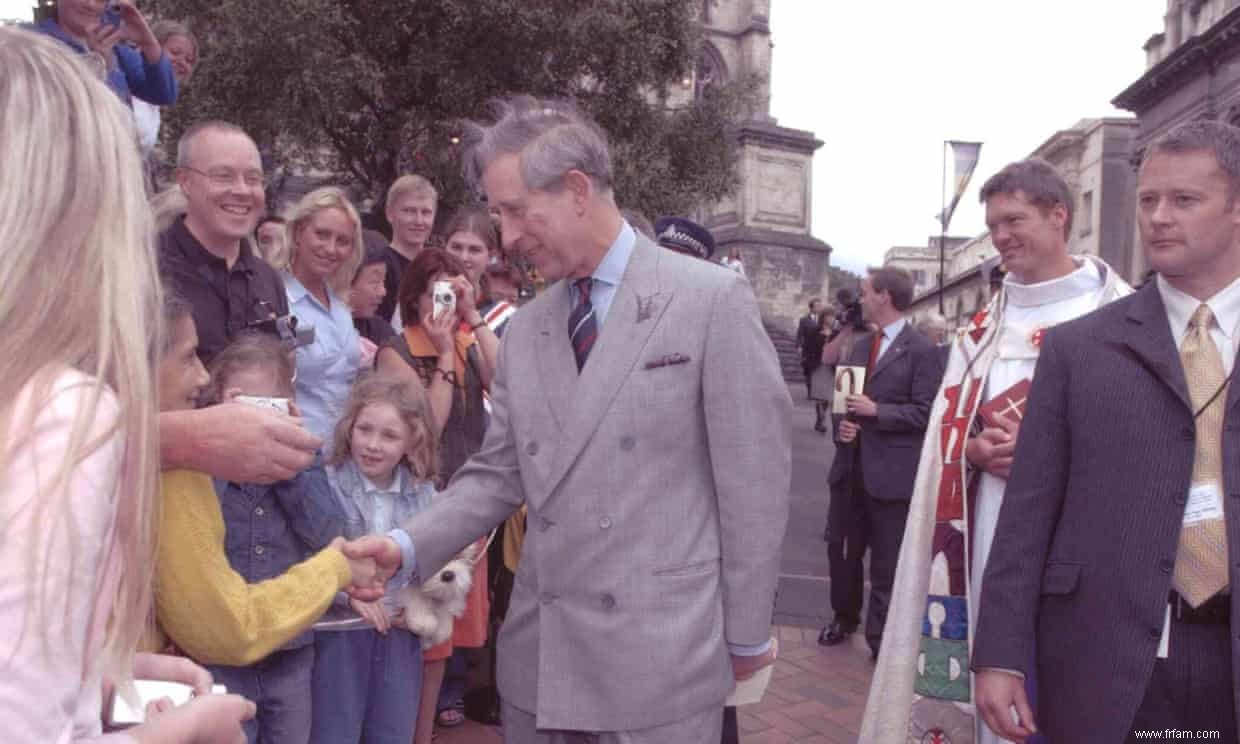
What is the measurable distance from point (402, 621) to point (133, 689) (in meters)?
2.06

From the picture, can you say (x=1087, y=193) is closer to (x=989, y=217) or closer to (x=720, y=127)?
(x=720, y=127)

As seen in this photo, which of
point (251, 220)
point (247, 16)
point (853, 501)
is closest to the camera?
point (251, 220)

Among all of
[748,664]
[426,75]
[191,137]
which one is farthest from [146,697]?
[426,75]

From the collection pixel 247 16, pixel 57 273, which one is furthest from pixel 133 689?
pixel 247 16

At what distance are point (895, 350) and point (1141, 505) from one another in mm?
Answer: 3667

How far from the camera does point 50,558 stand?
104cm

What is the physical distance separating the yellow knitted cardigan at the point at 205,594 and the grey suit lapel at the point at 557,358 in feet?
2.61

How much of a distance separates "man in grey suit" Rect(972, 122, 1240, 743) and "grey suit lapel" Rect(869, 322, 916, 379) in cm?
327

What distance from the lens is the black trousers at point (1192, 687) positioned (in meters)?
2.27

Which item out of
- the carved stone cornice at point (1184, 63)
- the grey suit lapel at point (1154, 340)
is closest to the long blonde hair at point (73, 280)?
the grey suit lapel at point (1154, 340)

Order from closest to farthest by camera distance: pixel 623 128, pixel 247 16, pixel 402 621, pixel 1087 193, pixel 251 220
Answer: pixel 402 621, pixel 251 220, pixel 247 16, pixel 623 128, pixel 1087 193

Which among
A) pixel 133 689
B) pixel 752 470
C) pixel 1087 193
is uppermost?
pixel 1087 193

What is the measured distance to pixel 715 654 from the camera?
2.42 metres

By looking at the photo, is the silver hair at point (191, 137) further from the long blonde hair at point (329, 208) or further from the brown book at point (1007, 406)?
the brown book at point (1007, 406)
